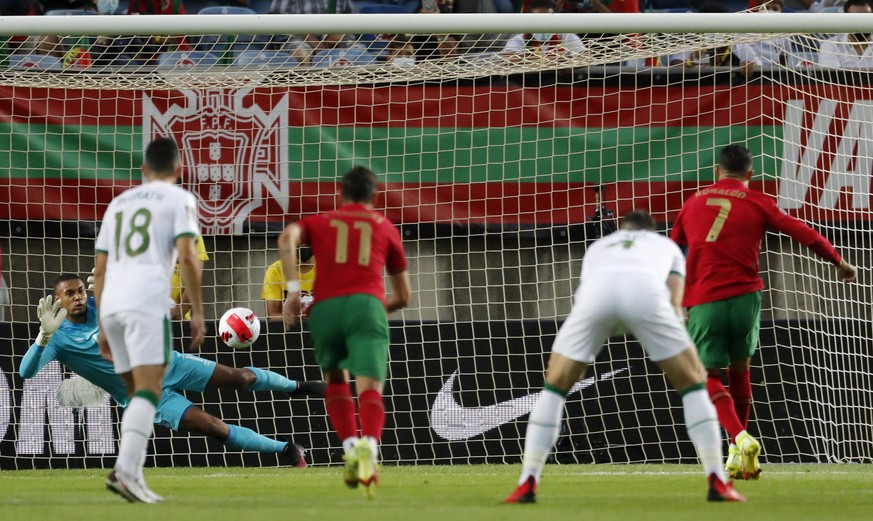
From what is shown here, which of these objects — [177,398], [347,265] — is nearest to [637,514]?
[347,265]

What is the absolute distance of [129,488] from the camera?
21.9 ft

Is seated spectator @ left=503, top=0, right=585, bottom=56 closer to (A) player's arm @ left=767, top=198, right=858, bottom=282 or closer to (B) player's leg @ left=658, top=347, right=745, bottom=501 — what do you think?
(A) player's arm @ left=767, top=198, right=858, bottom=282

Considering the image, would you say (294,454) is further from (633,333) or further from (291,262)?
(633,333)

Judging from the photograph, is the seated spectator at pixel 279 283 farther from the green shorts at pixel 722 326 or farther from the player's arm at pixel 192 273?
the player's arm at pixel 192 273

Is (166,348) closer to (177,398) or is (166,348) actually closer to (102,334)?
(102,334)

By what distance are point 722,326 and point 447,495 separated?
2256mm

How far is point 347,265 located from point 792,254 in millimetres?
5601

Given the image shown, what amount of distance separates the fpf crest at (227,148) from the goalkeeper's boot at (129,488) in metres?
5.50

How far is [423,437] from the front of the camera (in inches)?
449

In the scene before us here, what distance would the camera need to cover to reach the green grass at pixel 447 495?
6160 mm

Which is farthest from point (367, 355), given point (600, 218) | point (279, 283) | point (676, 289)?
point (600, 218)

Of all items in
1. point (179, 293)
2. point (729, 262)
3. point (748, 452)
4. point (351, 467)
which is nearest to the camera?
point (351, 467)

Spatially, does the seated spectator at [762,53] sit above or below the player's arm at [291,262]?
above

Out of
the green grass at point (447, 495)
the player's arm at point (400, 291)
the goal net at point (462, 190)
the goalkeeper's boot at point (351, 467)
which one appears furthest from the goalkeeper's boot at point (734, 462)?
the goal net at point (462, 190)
